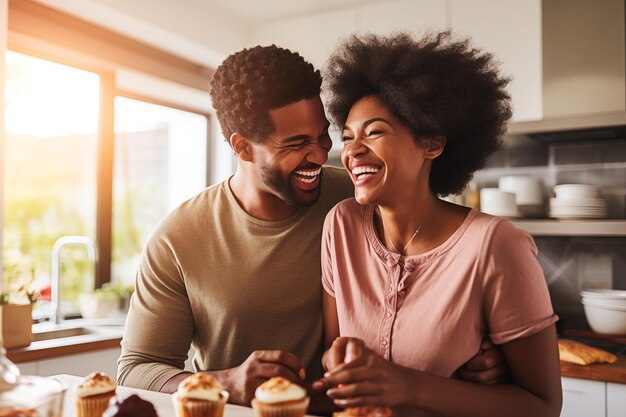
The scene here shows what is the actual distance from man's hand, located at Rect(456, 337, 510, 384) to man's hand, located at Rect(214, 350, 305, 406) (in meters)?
0.36

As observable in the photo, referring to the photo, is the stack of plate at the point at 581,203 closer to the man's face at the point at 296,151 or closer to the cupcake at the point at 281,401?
the man's face at the point at 296,151

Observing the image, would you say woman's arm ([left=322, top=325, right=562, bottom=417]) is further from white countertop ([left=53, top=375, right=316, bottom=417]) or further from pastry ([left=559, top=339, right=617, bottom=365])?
pastry ([left=559, top=339, right=617, bottom=365])

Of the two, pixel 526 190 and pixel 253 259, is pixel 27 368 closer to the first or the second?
pixel 253 259

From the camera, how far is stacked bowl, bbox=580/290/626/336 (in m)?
2.95

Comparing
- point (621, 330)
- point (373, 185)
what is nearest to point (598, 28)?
point (621, 330)

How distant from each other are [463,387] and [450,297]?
0.19 metres

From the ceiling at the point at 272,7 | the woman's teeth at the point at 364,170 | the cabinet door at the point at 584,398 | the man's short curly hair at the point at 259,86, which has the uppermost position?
the ceiling at the point at 272,7

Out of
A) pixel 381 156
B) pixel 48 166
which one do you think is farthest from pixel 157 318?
pixel 48 166

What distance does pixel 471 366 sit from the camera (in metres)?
1.31

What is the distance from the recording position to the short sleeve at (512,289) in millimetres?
1243

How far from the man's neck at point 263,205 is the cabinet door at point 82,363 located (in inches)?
50.5

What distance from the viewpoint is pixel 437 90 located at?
1.43 metres

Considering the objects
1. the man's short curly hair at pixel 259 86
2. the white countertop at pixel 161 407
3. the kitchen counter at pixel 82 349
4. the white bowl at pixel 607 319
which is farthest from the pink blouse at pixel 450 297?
the white bowl at pixel 607 319

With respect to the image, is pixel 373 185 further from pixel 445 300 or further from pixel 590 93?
pixel 590 93
